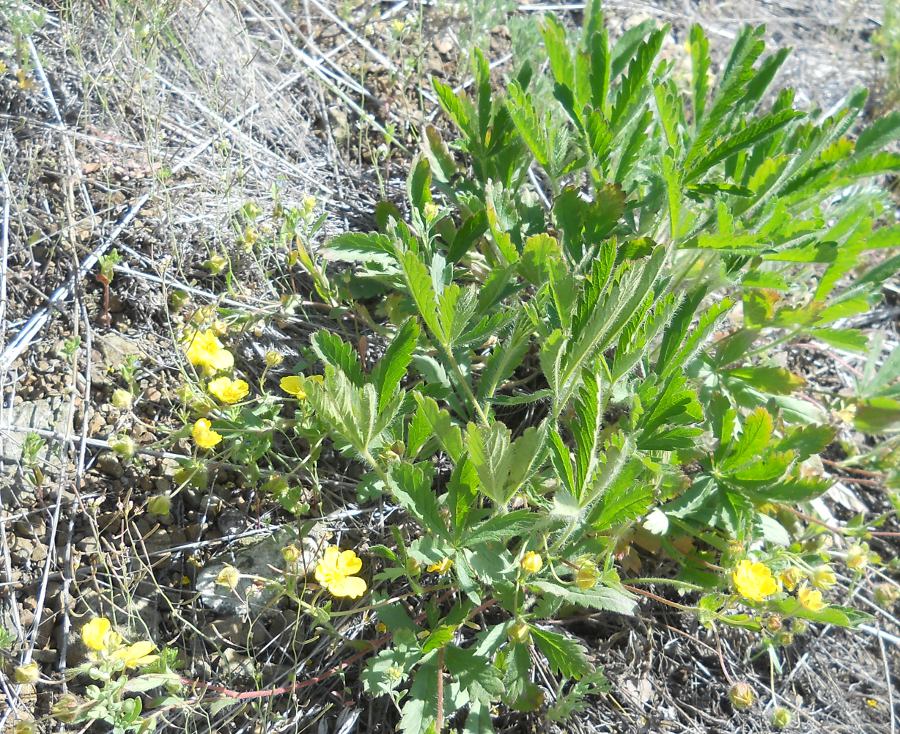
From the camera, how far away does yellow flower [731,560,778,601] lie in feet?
5.73

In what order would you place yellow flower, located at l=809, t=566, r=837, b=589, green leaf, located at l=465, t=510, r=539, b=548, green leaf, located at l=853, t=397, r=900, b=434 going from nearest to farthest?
green leaf, located at l=465, t=510, r=539, b=548
yellow flower, located at l=809, t=566, r=837, b=589
green leaf, located at l=853, t=397, r=900, b=434

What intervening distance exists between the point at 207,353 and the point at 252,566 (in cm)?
52

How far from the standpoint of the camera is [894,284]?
2.98 m

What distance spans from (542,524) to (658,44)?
1094mm

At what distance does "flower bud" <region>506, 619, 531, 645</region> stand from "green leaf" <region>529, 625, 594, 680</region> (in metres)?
0.02

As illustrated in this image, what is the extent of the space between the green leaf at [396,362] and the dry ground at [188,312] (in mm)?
433

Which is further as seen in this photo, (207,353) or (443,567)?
(207,353)

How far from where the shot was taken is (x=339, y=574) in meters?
1.68

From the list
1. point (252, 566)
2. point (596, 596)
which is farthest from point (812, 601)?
point (252, 566)

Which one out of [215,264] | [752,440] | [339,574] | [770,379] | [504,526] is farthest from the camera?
[215,264]

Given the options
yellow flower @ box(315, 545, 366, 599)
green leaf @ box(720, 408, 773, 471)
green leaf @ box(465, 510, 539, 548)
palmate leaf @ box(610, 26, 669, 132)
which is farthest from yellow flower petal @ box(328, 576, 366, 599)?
A: palmate leaf @ box(610, 26, 669, 132)

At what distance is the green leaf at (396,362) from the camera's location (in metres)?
1.65

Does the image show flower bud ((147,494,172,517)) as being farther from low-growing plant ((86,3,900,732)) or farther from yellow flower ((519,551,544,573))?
yellow flower ((519,551,544,573))

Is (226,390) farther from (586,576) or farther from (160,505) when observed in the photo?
(586,576)
